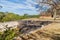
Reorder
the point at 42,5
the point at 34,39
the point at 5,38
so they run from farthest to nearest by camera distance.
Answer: the point at 42,5
the point at 5,38
the point at 34,39

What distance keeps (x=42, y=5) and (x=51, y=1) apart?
55cm

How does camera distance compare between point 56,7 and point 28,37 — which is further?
point 56,7

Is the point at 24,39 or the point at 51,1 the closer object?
the point at 24,39

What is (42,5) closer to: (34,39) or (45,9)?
(45,9)

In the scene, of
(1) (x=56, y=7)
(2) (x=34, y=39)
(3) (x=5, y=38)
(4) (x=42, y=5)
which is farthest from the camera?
(4) (x=42, y=5)

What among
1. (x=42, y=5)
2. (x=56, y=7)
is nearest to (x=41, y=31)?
(x=56, y=7)

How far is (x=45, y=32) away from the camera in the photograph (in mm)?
4320

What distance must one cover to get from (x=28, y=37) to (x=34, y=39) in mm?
135

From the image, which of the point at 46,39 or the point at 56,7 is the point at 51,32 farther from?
the point at 56,7

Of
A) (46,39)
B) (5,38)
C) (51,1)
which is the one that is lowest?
(5,38)

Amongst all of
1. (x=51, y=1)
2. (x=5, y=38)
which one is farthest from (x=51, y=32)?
(x=51, y=1)

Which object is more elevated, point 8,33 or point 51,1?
point 51,1

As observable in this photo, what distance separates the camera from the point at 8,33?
24.4ft

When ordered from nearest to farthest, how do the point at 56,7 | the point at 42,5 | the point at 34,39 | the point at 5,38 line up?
the point at 34,39 → the point at 5,38 → the point at 56,7 → the point at 42,5
